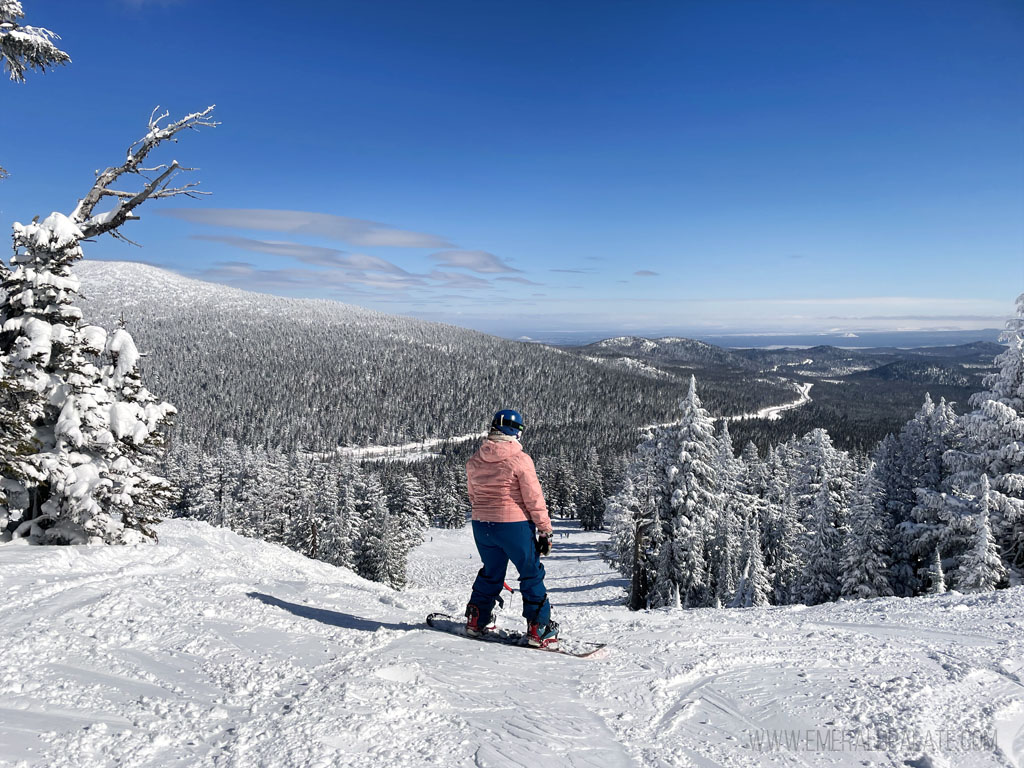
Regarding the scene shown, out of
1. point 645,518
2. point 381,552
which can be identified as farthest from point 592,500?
point 645,518

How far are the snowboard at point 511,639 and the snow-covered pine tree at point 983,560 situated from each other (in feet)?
49.6

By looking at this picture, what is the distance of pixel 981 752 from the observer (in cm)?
351

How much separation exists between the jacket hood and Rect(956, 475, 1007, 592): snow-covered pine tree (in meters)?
16.3

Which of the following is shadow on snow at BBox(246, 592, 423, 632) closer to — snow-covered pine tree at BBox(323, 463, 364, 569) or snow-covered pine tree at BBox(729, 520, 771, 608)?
snow-covered pine tree at BBox(729, 520, 771, 608)

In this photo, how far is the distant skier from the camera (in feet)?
18.1

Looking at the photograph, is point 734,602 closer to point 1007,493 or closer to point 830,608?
point 1007,493

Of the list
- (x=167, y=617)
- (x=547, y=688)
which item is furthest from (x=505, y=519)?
A: (x=167, y=617)

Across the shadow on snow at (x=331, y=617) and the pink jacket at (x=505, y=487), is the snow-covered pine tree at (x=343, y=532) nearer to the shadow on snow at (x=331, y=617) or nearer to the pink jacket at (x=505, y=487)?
the shadow on snow at (x=331, y=617)

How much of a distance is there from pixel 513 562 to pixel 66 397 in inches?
395

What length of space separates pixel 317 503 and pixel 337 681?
138 feet

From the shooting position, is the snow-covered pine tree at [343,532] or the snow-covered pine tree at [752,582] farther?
the snow-covered pine tree at [343,532]

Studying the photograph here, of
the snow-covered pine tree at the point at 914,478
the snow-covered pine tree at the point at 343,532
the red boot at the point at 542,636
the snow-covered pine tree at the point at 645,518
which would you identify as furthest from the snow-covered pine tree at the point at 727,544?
the red boot at the point at 542,636

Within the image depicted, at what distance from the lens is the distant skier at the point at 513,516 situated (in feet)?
18.1

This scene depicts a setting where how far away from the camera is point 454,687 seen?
445 cm
